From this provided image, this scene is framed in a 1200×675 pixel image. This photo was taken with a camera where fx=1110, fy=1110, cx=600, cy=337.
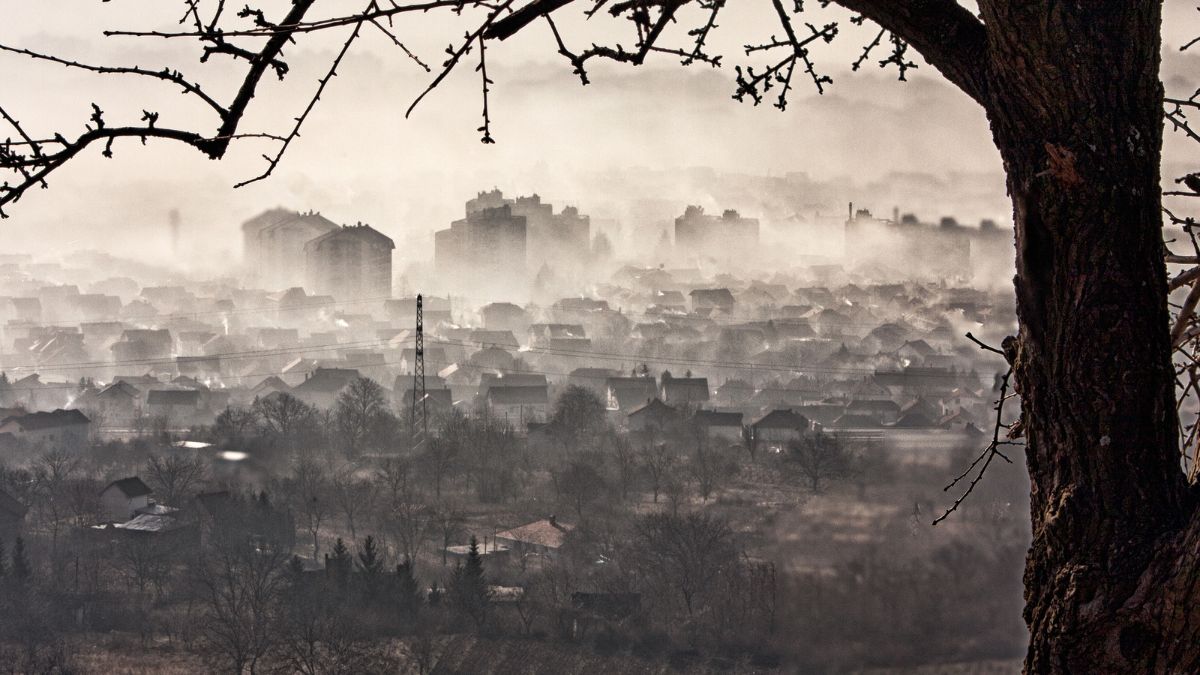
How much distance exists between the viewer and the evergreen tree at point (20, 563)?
1922 centimetres

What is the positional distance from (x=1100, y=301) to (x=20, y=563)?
69.8 feet

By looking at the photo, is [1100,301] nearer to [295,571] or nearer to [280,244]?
[295,571]

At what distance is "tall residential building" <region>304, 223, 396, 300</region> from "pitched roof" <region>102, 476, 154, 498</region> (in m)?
32.0

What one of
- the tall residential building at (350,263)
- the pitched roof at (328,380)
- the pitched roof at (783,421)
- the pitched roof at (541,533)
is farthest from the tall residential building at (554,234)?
the pitched roof at (541,533)

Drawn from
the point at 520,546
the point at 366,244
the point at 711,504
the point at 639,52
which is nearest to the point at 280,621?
the point at 520,546

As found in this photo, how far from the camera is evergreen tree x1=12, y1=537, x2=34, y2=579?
63.1 ft

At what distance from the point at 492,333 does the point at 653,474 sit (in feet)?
78.0

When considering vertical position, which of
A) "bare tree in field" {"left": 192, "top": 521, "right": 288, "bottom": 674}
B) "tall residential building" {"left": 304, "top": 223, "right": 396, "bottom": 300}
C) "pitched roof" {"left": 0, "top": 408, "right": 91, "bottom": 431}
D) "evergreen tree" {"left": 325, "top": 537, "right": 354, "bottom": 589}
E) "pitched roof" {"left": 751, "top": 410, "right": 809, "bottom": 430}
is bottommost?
"bare tree in field" {"left": 192, "top": 521, "right": 288, "bottom": 674}

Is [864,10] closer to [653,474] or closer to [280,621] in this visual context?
[280,621]

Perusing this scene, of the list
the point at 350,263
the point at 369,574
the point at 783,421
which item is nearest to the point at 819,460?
the point at 783,421

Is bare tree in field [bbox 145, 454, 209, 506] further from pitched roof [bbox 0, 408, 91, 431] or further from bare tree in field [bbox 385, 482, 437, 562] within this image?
pitched roof [bbox 0, 408, 91, 431]

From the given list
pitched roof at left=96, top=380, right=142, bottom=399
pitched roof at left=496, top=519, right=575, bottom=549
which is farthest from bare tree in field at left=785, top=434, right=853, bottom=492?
pitched roof at left=96, top=380, right=142, bottom=399

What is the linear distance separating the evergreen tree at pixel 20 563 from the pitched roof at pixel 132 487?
113 inches

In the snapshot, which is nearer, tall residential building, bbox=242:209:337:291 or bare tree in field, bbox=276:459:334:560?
bare tree in field, bbox=276:459:334:560
